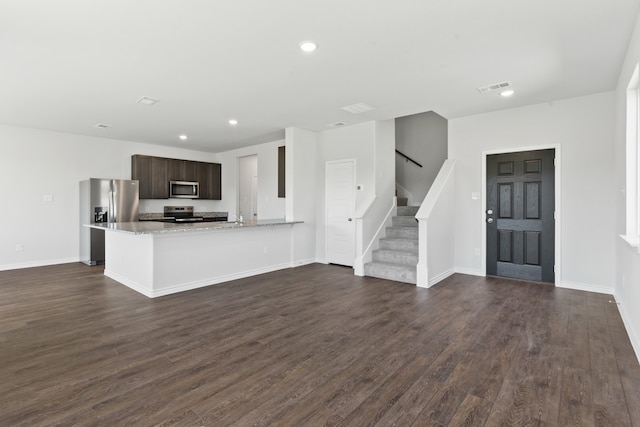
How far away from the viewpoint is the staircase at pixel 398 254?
4.97 metres

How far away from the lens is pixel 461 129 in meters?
5.34

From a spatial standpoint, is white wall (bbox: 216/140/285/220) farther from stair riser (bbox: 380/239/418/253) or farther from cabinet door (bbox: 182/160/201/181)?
stair riser (bbox: 380/239/418/253)

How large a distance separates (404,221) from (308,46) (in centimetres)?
388

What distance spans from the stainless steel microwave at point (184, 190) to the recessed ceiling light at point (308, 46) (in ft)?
19.0

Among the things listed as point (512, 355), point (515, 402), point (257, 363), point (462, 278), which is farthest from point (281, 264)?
point (515, 402)

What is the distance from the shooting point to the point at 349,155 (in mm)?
6094

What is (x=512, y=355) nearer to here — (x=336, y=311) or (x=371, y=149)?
(x=336, y=311)

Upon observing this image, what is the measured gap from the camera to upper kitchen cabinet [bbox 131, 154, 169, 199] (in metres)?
7.24

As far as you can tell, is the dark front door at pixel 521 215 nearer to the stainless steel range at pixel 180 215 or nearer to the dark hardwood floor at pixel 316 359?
the dark hardwood floor at pixel 316 359

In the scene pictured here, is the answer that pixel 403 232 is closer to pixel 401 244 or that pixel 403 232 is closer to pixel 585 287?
pixel 401 244

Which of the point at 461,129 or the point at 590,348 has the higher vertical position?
the point at 461,129

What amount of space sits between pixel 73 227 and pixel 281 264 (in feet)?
14.1

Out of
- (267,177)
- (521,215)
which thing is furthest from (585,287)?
(267,177)

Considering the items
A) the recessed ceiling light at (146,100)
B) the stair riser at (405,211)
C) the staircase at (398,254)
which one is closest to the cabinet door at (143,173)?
the recessed ceiling light at (146,100)
